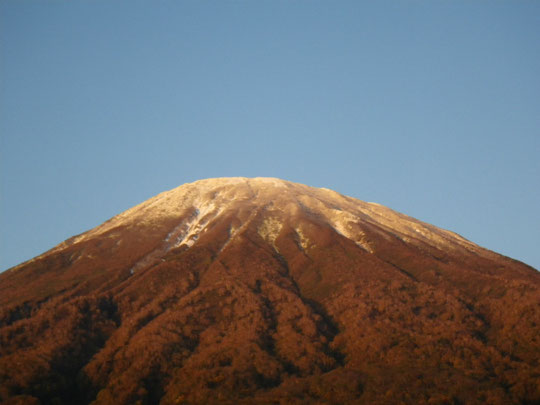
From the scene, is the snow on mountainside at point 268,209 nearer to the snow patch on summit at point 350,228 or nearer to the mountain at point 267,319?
the snow patch on summit at point 350,228

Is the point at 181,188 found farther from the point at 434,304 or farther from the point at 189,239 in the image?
the point at 434,304

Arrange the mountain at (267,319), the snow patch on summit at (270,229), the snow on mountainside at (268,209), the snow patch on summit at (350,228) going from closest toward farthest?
1. the mountain at (267,319)
2. the snow patch on summit at (350,228)
3. the snow patch on summit at (270,229)
4. the snow on mountainside at (268,209)

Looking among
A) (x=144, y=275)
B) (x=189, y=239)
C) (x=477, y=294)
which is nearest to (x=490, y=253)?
(x=477, y=294)

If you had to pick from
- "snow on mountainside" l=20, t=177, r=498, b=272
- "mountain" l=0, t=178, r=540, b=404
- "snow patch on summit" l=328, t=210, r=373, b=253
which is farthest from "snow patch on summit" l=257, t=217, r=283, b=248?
"snow patch on summit" l=328, t=210, r=373, b=253

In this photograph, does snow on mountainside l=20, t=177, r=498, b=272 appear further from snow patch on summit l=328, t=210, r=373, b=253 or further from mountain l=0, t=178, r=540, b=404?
mountain l=0, t=178, r=540, b=404

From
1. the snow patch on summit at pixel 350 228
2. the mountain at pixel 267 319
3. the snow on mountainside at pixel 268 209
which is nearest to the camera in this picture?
the mountain at pixel 267 319

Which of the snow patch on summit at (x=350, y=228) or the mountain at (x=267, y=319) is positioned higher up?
the snow patch on summit at (x=350, y=228)

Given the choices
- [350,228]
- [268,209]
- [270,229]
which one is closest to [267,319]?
[270,229]

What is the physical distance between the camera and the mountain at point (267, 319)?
64.5m

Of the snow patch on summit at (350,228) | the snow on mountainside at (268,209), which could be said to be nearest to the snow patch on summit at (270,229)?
the snow on mountainside at (268,209)

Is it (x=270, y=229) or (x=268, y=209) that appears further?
(x=268, y=209)

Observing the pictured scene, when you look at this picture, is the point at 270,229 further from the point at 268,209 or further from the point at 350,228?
the point at 350,228

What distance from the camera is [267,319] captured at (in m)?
83.0

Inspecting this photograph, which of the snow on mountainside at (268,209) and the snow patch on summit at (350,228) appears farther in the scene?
the snow on mountainside at (268,209)
